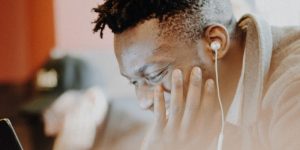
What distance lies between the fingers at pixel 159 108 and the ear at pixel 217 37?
11cm

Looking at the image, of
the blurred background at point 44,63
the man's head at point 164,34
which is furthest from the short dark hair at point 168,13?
the blurred background at point 44,63

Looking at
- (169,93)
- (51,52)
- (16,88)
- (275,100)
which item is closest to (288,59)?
(275,100)

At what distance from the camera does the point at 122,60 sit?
90 centimetres

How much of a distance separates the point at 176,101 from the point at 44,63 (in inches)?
34.0

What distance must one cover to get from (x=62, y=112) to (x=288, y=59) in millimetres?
833

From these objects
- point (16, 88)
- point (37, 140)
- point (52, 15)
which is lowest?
point (37, 140)

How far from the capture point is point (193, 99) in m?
0.91

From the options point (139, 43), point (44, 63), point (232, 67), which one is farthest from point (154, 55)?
point (44, 63)

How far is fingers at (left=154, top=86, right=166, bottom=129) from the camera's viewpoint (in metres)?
0.92

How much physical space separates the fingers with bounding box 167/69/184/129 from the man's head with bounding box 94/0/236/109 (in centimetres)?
1

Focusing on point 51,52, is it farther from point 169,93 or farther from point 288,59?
point 288,59

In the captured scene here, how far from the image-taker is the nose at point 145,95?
3.04ft

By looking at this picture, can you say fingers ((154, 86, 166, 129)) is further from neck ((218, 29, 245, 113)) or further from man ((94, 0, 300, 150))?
neck ((218, 29, 245, 113))

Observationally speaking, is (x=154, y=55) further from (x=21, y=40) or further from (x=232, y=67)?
(x=21, y=40)
